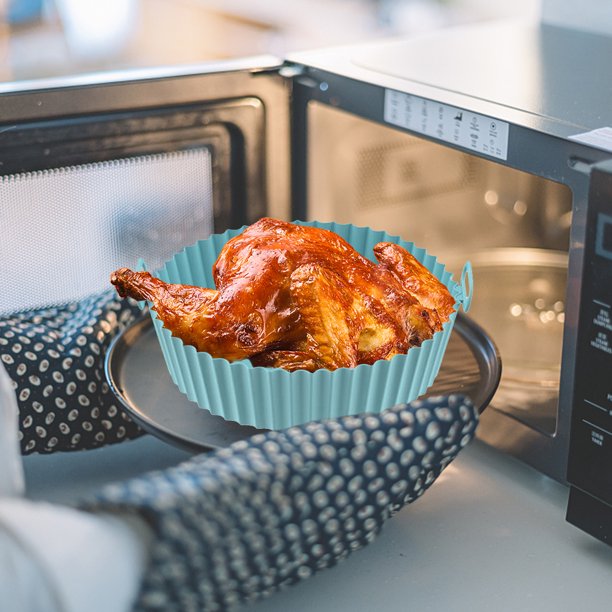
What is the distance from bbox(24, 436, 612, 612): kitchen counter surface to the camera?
2.11 feet

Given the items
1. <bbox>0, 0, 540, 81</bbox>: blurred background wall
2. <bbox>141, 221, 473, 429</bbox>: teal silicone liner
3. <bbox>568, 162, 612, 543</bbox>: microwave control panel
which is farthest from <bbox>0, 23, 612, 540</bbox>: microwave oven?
<bbox>0, 0, 540, 81</bbox>: blurred background wall

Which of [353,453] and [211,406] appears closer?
[353,453]

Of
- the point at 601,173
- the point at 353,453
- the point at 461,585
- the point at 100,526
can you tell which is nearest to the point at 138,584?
the point at 100,526

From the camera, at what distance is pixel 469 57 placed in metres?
0.90

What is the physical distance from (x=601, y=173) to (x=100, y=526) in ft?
1.26

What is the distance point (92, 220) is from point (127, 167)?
6 cm

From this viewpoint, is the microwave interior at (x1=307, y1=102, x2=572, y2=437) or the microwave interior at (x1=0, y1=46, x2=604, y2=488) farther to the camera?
the microwave interior at (x1=307, y1=102, x2=572, y2=437)

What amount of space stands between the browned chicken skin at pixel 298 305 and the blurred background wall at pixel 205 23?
1.79m

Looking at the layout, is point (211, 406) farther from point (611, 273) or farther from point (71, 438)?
point (611, 273)

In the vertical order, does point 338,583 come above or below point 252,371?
below

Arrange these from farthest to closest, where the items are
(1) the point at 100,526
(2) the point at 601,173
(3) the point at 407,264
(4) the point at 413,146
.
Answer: (4) the point at 413,146 → (3) the point at 407,264 → (2) the point at 601,173 → (1) the point at 100,526

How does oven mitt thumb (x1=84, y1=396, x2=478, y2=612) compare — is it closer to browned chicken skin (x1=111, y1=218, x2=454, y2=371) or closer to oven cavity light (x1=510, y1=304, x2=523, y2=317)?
browned chicken skin (x1=111, y1=218, x2=454, y2=371)

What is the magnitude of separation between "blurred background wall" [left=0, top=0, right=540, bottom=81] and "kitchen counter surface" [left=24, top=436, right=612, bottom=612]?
5.81 ft

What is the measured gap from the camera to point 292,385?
62 centimetres
